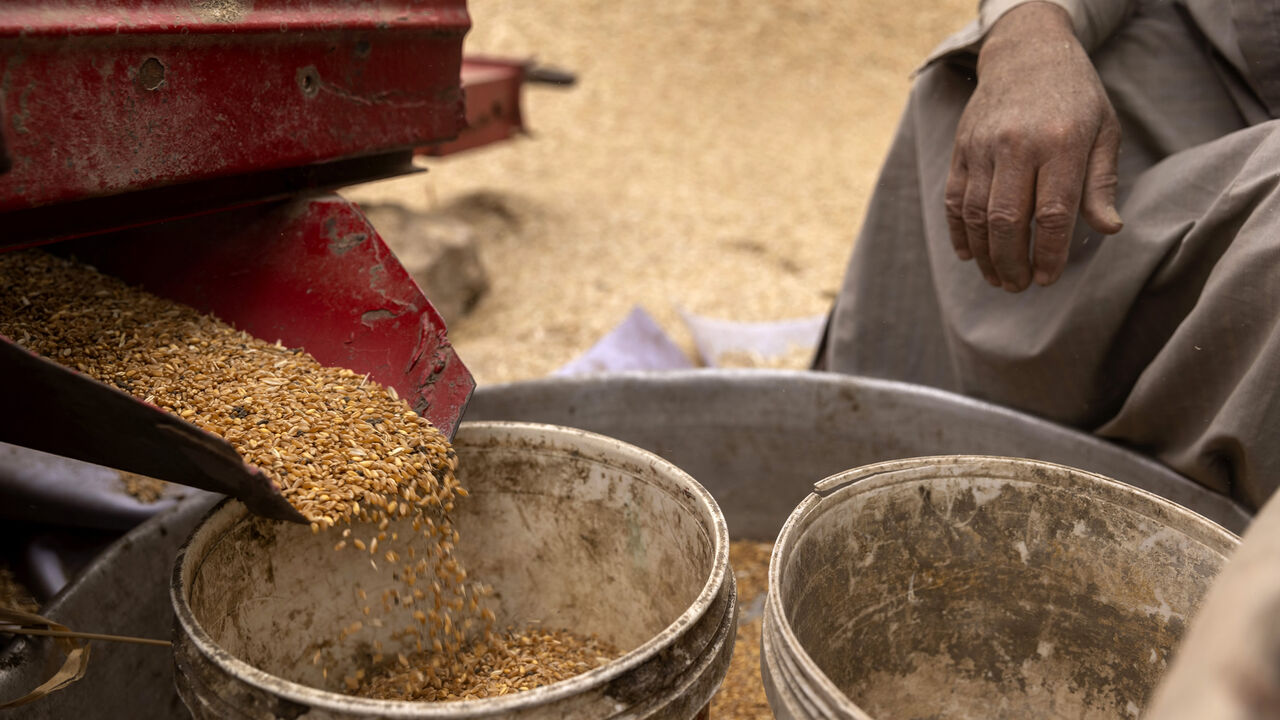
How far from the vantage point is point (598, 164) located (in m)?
6.70

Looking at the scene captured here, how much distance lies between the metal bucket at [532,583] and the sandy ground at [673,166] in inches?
66.8

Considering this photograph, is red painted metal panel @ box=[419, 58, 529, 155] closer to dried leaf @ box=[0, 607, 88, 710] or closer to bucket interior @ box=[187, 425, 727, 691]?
bucket interior @ box=[187, 425, 727, 691]

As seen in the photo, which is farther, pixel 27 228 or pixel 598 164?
pixel 598 164

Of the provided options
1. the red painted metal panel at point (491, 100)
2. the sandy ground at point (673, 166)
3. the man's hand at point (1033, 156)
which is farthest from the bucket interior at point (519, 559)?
the red painted metal panel at point (491, 100)

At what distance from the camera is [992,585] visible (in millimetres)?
1717

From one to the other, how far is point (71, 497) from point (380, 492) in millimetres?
950

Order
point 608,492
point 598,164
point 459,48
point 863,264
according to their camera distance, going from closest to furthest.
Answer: point 608,492 < point 459,48 < point 863,264 < point 598,164

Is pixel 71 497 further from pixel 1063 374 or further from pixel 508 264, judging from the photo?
pixel 508 264

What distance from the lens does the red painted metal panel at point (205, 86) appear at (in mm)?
→ 1310

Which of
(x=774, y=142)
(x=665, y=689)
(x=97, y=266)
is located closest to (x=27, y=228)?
(x=97, y=266)

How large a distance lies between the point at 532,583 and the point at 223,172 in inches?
40.5

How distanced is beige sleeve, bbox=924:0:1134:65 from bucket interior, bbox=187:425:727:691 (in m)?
1.24

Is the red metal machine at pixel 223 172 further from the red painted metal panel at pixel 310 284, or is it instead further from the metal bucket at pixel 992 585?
the metal bucket at pixel 992 585

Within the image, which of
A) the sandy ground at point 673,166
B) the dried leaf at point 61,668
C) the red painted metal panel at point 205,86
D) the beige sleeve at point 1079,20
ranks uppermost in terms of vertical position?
the beige sleeve at point 1079,20
